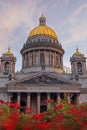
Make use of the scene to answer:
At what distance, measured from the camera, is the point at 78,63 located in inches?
1927

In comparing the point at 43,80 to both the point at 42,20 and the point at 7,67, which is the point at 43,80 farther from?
the point at 42,20

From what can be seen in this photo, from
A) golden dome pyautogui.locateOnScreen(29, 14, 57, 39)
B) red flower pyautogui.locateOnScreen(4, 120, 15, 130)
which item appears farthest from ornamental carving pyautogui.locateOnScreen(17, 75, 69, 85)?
red flower pyautogui.locateOnScreen(4, 120, 15, 130)

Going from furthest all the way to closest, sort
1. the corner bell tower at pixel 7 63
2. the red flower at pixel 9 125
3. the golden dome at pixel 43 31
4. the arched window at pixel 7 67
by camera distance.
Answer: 1. the golden dome at pixel 43 31
2. the arched window at pixel 7 67
3. the corner bell tower at pixel 7 63
4. the red flower at pixel 9 125

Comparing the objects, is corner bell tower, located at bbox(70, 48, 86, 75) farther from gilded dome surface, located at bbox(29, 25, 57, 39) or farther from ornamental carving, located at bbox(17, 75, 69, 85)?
gilded dome surface, located at bbox(29, 25, 57, 39)

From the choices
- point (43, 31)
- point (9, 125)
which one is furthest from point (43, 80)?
point (9, 125)

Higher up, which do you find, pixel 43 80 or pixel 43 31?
pixel 43 31

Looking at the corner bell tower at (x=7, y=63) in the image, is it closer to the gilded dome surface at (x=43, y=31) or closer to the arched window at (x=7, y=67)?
the arched window at (x=7, y=67)

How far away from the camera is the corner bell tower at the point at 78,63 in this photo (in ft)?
157

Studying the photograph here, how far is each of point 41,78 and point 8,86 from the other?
6.07 m

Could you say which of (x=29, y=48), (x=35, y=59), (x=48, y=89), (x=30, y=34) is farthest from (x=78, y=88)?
(x=30, y=34)

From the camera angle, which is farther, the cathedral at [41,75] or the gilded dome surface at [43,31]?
the gilded dome surface at [43,31]

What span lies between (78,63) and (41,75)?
11.0 metres

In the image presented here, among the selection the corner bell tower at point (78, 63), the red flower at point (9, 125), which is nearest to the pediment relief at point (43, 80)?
the corner bell tower at point (78, 63)

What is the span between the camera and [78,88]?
4097 cm
